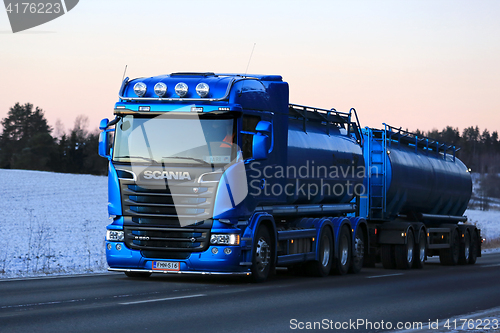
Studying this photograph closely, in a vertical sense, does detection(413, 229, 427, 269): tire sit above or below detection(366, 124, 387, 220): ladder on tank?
below

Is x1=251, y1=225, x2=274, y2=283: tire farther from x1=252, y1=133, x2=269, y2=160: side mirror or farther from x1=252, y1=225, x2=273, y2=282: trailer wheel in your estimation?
x1=252, y1=133, x2=269, y2=160: side mirror

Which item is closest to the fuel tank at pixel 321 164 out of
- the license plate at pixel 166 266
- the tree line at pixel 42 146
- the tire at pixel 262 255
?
the tire at pixel 262 255

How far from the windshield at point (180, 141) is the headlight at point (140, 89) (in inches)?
22.9

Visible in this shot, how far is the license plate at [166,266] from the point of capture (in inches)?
523

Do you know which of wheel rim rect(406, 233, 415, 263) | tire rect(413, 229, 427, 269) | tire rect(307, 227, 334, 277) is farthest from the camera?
tire rect(413, 229, 427, 269)

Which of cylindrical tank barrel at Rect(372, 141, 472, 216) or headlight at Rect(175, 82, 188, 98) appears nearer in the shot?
headlight at Rect(175, 82, 188, 98)

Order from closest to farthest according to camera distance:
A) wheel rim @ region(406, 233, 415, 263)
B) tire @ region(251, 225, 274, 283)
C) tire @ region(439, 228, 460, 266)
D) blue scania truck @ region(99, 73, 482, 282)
→ 1. blue scania truck @ region(99, 73, 482, 282)
2. tire @ region(251, 225, 274, 283)
3. wheel rim @ region(406, 233, 415, 263)
4. tire @ region(439, 228, 460, 266)

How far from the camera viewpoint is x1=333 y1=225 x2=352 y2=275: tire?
17.8 metres

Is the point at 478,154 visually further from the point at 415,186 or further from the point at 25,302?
the point at 25,302

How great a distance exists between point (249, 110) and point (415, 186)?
1059 cm

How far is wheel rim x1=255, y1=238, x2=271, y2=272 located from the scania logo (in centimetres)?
210

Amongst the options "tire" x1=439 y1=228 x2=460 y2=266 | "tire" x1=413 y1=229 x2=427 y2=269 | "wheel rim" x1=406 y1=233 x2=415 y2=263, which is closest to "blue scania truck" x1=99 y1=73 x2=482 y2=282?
"wheel rim" x1=406 y1=233 x2=415 y2=263

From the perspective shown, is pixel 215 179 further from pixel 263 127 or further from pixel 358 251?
pixel 358 251

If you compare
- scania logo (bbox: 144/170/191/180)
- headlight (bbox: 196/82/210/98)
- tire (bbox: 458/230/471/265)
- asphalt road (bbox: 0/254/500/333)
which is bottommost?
tire (bbox: 458/230/471/265)
